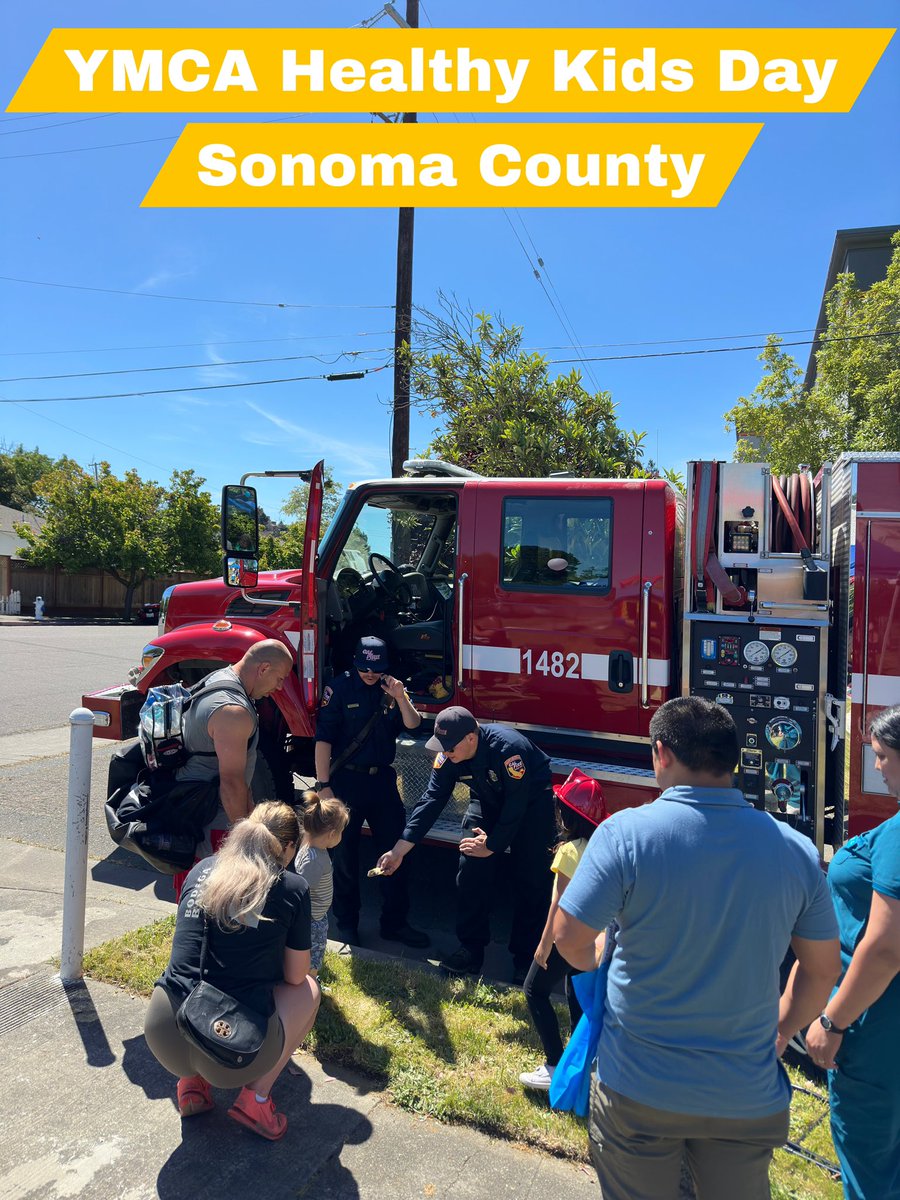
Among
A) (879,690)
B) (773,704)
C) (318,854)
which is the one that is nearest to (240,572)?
(318,854)

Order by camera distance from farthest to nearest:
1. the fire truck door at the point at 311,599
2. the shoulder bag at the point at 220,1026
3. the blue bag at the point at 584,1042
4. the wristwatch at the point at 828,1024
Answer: the fire truck door at the point at 311,599 → the shoulder bag at the point at 220,1026 → the blue bag at the point at 584,1042 → the wristwatch at the point at 828,1024

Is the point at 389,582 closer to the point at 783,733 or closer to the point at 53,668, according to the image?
the point at 783,733

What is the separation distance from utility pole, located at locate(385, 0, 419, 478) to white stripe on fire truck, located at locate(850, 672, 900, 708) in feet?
26.9

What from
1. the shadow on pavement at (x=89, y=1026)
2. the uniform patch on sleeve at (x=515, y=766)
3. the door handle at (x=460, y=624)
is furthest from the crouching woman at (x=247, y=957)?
the door handle at (x=460, y=624)

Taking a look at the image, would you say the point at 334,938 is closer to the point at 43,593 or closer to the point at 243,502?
the point at 243,502

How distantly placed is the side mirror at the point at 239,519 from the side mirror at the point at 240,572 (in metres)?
0.04

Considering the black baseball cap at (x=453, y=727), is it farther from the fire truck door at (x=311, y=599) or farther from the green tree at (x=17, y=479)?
the green tree at (x=17, y=479)

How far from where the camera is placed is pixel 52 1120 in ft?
8.96

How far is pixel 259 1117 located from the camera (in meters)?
2.69

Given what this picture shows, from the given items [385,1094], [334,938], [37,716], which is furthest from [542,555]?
[37,716]

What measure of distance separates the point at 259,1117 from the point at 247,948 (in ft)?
2.14

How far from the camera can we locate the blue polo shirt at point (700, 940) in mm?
1689

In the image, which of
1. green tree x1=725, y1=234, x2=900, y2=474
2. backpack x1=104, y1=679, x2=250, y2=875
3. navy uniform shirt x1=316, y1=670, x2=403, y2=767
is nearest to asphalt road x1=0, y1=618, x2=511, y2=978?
navy uniform shirt x1=316, y1=670, x2=403, y2=767

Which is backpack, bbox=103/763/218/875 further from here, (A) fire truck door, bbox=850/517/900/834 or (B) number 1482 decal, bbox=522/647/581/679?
(A) fire truck door, bbox=850/517/900/834
